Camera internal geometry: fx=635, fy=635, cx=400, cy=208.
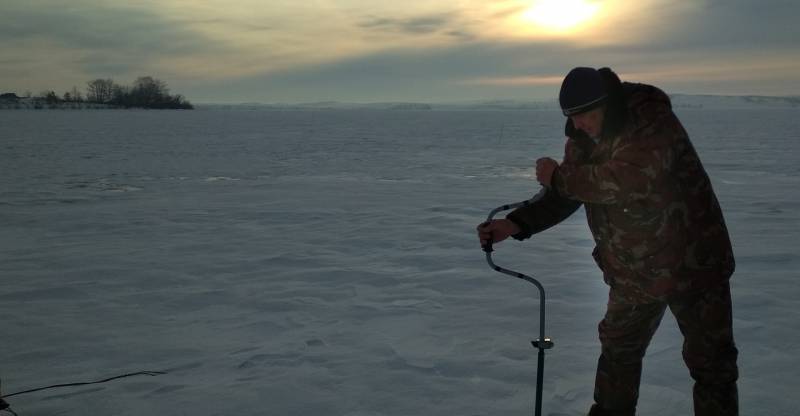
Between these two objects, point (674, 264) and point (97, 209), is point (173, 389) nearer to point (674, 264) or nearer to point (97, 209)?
point (674, 264)

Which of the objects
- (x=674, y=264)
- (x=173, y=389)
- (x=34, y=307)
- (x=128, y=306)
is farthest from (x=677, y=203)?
(x=34, y=307)

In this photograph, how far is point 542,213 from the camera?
274 cm

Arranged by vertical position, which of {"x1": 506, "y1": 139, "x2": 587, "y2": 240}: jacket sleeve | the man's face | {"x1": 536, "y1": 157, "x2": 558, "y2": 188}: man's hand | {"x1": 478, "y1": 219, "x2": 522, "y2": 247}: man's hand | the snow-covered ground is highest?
the man's face

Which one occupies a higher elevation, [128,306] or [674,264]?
[674,264]

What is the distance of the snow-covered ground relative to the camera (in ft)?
11.0

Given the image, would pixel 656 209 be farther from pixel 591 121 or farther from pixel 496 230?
pixel 496 230

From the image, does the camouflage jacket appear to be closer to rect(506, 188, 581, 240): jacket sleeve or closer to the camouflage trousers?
the camouflage trousers

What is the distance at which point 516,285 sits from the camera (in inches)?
213

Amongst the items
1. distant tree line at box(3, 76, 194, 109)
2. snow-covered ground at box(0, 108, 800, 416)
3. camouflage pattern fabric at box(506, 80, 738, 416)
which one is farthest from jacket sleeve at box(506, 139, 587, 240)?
distant tree line at box(3, 76, 194, 109)

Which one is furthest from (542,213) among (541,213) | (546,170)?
(546,170)

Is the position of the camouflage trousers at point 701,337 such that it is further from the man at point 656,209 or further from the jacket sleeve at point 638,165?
the jacket sleeve at point 638,165

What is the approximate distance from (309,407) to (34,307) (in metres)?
2.82

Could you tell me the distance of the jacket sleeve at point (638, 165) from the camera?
221 centimetres

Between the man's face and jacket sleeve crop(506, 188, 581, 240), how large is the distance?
0.39 m
